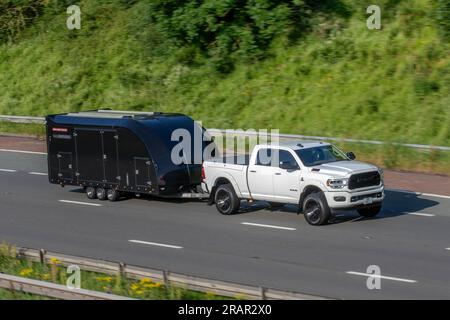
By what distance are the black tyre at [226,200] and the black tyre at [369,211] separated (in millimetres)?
2985

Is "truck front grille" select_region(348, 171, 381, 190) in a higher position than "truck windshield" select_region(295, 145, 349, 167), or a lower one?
lower

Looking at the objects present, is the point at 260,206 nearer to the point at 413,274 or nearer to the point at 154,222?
the point at 154,222

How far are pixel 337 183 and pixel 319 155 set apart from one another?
4.84 feet

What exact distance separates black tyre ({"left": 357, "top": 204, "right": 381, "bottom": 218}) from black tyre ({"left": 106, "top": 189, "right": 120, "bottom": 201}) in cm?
667

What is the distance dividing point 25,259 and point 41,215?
679 cm

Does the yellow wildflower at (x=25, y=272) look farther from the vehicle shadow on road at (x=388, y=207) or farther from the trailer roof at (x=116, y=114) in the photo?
the trailer roof at (x=116, y=114)

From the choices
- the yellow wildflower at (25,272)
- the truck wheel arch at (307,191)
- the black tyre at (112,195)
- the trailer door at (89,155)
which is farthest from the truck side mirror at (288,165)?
the yellow wildflower at (25,272)

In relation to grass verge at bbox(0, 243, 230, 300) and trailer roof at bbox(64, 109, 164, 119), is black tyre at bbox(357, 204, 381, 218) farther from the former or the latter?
grass verge at bbox(0, 243, 230, 300)

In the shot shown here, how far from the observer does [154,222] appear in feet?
69.7

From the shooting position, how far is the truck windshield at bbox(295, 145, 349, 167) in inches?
811

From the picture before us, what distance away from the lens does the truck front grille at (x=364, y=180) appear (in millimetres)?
19688

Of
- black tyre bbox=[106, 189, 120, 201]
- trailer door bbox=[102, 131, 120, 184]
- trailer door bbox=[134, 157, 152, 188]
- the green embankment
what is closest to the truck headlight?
trailer door bbox=[134, 157, 152, 188]

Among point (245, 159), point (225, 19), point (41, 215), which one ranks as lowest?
point (41, 215)

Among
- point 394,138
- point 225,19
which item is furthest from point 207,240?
point 225,19
